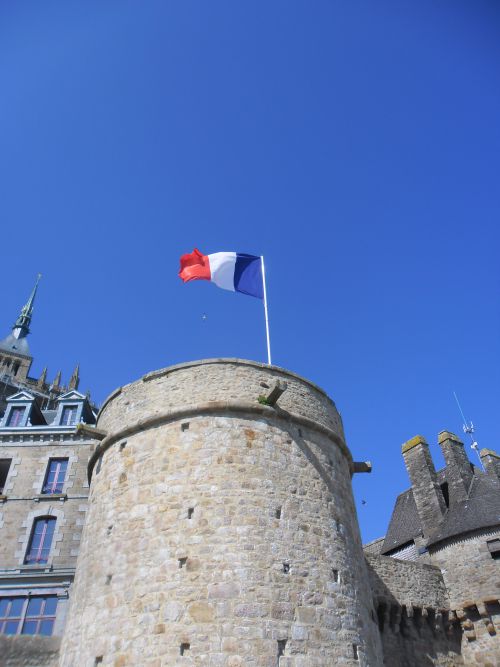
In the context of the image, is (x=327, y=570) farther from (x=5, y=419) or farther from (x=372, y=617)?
(x=5, y=419)

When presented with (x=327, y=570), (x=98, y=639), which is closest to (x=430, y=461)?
(x=327, y=570)

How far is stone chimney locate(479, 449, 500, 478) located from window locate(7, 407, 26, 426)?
1535 centimetres

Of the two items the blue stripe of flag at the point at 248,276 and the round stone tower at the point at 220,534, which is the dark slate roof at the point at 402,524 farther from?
the blue stripe of flag at the point at 248,276

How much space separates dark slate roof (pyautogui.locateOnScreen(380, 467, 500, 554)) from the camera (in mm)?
15164

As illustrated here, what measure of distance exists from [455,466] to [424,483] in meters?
1.20

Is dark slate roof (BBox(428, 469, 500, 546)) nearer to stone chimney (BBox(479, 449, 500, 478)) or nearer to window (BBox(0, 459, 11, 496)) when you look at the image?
stone chimney (BBox(479, 449, 500, 478))

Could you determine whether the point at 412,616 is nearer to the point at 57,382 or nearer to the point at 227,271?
the point at 227,271

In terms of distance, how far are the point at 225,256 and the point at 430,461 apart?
10.1m

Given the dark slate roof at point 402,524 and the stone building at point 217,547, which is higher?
the dark slate roof at point 402,524

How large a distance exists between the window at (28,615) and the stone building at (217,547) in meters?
0.03

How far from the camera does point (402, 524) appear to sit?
1928cm

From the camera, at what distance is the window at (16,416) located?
15.8 metres

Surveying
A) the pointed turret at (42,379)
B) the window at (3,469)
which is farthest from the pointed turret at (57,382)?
the window at (3,469)

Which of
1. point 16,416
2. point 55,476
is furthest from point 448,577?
point 16,416
